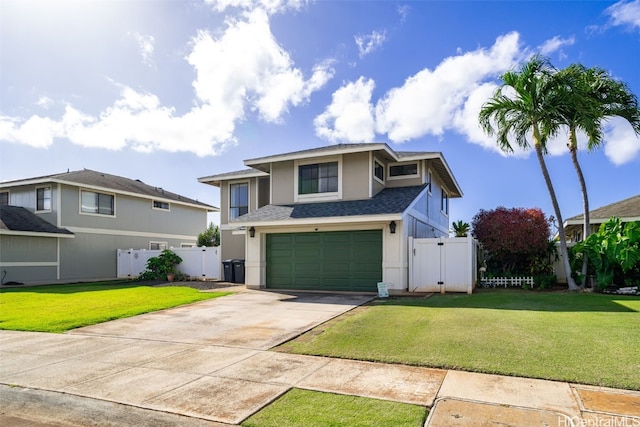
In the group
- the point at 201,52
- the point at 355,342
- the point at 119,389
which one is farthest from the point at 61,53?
the point at 355,342

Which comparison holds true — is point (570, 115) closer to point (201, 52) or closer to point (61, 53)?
point (201, 52)

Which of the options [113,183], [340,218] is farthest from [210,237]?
[340,218]

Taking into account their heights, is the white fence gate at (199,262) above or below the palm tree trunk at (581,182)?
below

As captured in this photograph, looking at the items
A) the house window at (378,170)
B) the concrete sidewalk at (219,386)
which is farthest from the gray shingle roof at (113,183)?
the concrete sidewalk at (219,386)

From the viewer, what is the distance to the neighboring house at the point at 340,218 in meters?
12.9

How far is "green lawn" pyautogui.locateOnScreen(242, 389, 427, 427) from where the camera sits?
3.46m

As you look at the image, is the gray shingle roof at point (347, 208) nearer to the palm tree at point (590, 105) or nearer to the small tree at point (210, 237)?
the palm tree at point (590, 105)

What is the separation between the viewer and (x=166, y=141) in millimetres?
18188

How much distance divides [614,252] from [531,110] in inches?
205

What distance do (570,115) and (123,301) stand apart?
1555 centimetres

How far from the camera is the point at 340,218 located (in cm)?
1290

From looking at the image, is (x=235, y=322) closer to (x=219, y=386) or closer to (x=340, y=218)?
(x=219, y=386)

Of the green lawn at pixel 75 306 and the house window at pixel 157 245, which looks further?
the house window at pixel 157 245

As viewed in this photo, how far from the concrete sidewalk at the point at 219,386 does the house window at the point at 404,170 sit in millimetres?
10198
